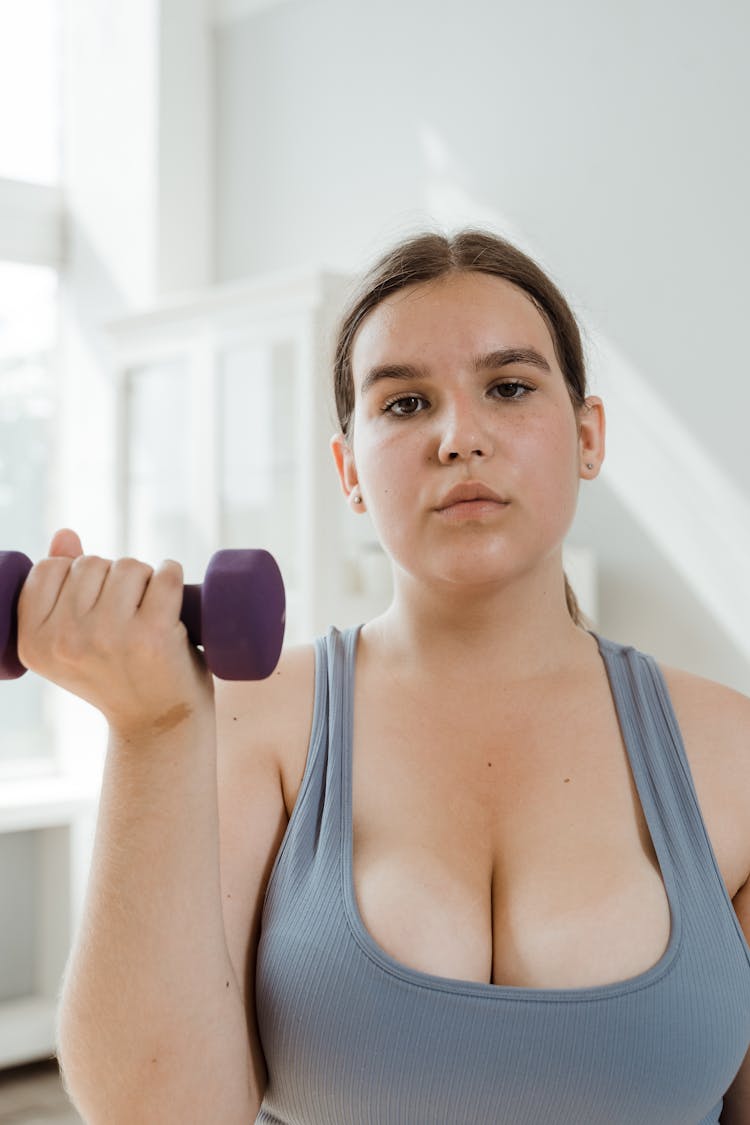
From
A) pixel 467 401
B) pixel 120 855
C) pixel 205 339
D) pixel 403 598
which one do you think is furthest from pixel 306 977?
pixel 205 339

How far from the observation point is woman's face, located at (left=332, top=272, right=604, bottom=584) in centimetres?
103

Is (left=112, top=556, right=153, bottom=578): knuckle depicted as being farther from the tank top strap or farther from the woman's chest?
the tank top strap

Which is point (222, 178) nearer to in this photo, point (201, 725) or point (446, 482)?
point (446, 482)

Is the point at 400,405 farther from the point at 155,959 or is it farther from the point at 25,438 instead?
the point at 25,438

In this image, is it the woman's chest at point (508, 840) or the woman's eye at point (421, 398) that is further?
the woman's eye at point (421, 398)

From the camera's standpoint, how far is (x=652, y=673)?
3.79ft

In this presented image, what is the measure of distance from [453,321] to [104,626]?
501mm


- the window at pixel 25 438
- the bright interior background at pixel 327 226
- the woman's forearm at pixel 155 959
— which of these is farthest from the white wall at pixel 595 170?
the woman's forearm at pixel 155 959

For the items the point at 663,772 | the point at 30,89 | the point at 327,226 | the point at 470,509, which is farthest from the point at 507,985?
the point at 30,89

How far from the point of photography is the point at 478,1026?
3.02ft

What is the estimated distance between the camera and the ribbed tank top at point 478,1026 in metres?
0.92

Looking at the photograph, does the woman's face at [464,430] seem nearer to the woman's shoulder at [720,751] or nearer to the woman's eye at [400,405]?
the woman's eye at [400,405]

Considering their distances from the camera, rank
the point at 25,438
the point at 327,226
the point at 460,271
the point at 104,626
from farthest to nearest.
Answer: the point at 25,438
the point at 327,226
the point at 460,271
the point at 104,626

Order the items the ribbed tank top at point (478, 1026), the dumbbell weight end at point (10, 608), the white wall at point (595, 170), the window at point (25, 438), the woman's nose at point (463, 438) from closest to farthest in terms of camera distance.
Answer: the dumbbell weight end at point (10, 608) < the ribbed tank top at point (478, 1026) < the woman's nose at point (463, 438) < the white wall at point (595, 170) < the window at point (25, 438)
